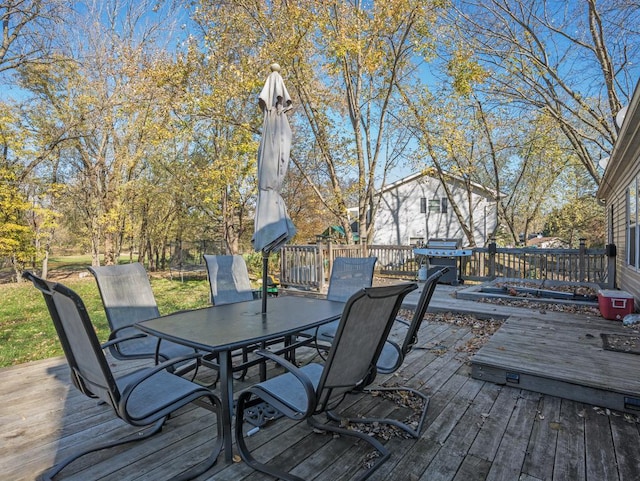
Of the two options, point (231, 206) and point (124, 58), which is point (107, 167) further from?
point (231, 206)

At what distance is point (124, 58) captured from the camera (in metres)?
12.0

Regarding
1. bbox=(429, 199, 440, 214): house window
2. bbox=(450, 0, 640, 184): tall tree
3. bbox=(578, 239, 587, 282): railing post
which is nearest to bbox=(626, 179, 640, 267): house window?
bbox=(578, 239, 587, 282): railing post

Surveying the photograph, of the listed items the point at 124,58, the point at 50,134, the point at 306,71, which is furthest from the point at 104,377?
the point at 124,58

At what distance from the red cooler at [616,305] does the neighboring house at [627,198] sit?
0.56m

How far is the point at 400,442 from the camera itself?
7.58 feet

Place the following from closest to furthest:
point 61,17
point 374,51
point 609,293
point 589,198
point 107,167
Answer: point 609,293
point 61,17
point 374,51
point 107,167
point 589,198

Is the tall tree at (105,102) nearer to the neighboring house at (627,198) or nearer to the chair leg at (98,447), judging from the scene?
the chair leg at (98,447)

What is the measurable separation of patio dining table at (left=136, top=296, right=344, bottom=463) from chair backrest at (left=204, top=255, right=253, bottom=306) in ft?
1.96

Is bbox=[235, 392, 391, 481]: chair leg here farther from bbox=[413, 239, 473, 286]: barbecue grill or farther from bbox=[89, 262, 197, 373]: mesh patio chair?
bbox=[413, 239, 473, 286]: barbecue grill

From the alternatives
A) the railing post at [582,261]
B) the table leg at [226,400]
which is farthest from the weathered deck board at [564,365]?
the railing post at [582,261]

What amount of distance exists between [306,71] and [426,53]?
10.6 feet

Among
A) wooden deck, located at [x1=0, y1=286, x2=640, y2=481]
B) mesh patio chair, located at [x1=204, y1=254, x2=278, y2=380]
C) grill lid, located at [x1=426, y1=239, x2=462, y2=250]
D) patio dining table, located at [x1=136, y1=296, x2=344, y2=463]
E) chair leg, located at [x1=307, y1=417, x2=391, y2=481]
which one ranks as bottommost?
wooden deck, located at [x1=0, y1=286, x2=640, y2=481]

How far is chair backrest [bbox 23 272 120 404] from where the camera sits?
1622mm

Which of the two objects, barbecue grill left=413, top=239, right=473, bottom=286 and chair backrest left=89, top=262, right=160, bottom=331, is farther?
barbecue grill left=413, top=239, right=473, bottom=286
